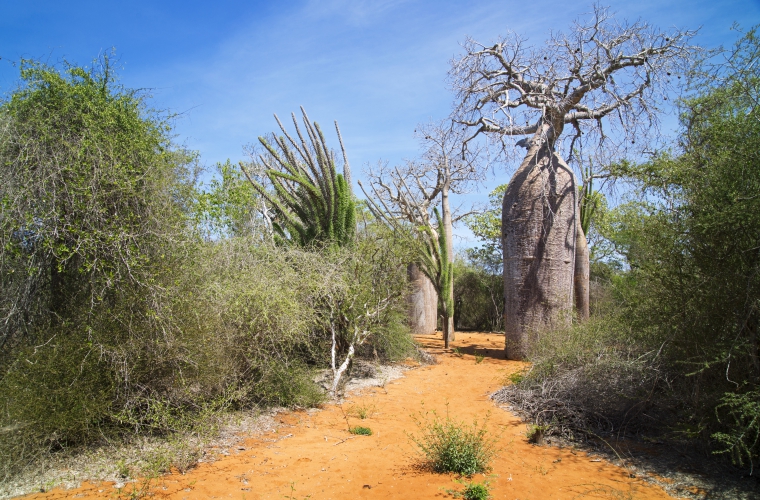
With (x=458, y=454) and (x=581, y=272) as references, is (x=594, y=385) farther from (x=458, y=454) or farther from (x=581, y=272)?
(x=581, y=272)

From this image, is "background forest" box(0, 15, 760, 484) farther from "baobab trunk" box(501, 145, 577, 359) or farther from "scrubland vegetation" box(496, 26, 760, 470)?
"baobab trunk" box(501, 145, 577, 359)

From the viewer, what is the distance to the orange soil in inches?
149

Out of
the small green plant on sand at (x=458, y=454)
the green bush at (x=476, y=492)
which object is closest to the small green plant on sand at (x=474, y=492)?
the green bush at (x=476, y=492)

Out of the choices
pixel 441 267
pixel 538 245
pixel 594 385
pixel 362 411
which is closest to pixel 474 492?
pixel 594 385

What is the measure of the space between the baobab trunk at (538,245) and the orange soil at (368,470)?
3.46 metres

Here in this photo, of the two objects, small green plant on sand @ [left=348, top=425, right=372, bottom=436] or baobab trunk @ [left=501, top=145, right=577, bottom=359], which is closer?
small green plant on sand @ [left=348, top=425, right=372, bottom=436]

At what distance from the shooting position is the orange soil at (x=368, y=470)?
3.78 metres

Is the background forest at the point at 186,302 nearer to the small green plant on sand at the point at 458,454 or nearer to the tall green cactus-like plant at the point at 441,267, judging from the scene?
the small green plant on sand at the point at 458,454

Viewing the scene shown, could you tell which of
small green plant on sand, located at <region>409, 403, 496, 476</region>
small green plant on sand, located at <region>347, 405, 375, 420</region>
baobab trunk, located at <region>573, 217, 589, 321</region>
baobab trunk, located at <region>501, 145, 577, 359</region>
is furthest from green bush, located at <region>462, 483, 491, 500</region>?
baobab trunk, located at <region>573, 217, 589, 321</region>

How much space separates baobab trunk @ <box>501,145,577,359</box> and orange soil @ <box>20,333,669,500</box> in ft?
11.3

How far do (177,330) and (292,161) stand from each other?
18.2ft

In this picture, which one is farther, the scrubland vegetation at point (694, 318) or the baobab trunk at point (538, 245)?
the baobab trunk at point (538, 245)

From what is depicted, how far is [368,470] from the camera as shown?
4.29 metres

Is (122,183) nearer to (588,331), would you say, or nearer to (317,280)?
(317,280)
